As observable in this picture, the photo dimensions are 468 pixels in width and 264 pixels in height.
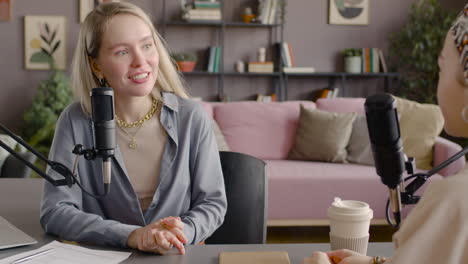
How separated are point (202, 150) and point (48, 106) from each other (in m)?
4.12

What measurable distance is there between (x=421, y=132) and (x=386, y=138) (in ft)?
11.0

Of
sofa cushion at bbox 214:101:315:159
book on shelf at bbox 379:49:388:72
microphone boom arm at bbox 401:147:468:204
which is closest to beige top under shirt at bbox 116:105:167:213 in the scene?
microphone boom arm at bbox 401:147:468:204

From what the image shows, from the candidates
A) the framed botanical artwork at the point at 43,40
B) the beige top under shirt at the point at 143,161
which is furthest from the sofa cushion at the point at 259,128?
the beige top under shirt at the point at 143,161

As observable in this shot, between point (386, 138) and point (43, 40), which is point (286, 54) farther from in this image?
point (386, 138)

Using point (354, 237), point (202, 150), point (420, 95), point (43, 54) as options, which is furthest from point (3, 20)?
point (354, 237)

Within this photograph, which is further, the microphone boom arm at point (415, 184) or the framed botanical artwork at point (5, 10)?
the framed botanical artwork at point (5, 10)

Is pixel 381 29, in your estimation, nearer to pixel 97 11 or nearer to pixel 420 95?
pixel 420 95

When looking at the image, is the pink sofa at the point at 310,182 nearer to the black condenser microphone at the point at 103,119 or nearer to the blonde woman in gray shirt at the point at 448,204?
the black condenser microphone at the point at 103,119

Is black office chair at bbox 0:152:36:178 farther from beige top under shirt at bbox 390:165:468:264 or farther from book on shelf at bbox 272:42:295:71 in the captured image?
book on shelf at bbox 272:42:295:71

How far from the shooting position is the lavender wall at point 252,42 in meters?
5.60

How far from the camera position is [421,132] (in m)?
3.95

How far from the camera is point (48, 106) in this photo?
5344 millimetres

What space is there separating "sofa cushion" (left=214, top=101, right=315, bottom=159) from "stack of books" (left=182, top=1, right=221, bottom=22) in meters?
1.52

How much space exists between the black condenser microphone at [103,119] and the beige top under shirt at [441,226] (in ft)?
1.62
